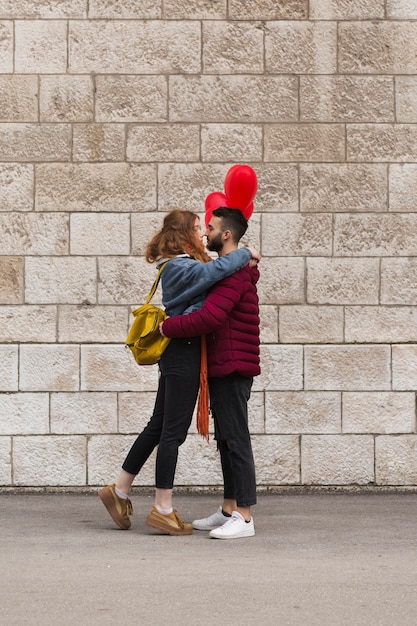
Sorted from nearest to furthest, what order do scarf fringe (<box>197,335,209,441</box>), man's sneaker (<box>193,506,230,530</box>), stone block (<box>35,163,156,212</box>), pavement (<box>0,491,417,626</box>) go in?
pavement (<box>0,491,417,626</box>) < scarf fringe (<box>197,335,209,441</box>) < man's sneaker (<box>193,506,230,530</box>) < stone block (<box>35,163,156,212</box>)

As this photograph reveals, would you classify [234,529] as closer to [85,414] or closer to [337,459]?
[337,459]

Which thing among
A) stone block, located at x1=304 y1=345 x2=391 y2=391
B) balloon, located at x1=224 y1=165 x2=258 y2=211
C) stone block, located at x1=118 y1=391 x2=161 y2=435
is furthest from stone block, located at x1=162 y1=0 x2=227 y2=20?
stone block, located at x1=118 y1=391 x2=161 y2=435

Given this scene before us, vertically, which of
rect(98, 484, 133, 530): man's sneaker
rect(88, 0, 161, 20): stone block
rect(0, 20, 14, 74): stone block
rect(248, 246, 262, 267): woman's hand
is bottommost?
rect(98, 484, 133, 530): man's sneaker

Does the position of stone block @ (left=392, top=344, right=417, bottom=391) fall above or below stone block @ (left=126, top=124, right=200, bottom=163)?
below

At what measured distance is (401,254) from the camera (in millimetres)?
8031

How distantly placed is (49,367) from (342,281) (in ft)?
6.54

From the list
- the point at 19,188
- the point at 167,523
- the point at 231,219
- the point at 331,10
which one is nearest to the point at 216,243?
the point at 231,219

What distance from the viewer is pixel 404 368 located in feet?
26.2

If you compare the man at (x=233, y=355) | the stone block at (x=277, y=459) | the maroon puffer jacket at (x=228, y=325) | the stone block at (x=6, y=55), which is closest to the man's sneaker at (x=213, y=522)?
the man at (x=233, y=355)

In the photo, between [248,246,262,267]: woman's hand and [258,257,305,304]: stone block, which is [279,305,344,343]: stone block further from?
[248,246,262,267]: woman's hand

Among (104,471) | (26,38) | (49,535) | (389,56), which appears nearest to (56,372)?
(104,471)

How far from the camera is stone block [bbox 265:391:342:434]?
313 inches

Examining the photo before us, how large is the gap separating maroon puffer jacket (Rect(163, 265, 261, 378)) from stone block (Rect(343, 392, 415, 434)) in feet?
5.43

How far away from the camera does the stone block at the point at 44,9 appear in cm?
802
